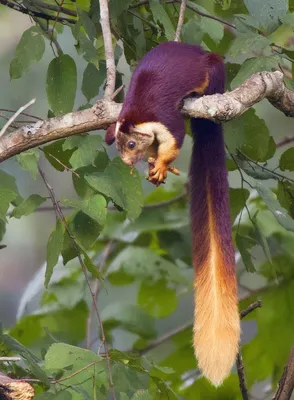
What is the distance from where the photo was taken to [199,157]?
156 cm

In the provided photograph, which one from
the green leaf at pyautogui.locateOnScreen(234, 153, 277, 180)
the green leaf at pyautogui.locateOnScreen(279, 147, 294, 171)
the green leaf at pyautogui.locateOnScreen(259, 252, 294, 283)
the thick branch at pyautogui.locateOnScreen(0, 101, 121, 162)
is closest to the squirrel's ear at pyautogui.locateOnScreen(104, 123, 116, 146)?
the thick branch at pyautogui.locateOnScreen(0, 101, 121, 162)

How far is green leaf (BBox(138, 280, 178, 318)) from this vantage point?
86.8 inches

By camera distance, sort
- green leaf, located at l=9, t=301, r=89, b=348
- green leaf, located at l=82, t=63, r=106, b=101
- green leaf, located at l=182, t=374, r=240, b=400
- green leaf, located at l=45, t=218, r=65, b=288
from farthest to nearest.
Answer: green leaf, located at l=9, t=301, r=89, b=348 → green leaf, located at l=182, t=374, r=240, b=400 → green leaf, located at l=82, t=63, r=106, b=101 → green leaf, located at l=45, t=218, r=65, b=288

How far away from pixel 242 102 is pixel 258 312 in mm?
926

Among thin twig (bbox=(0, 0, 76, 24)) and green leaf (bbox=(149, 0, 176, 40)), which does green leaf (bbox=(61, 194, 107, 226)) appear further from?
thin twig (bbox=(0, 0, 76, 24))

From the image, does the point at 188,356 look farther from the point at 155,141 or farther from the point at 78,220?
the point at 155,141

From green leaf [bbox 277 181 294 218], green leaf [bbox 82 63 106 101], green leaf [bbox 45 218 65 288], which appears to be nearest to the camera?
green leaf [bbox 45 218 65 288]

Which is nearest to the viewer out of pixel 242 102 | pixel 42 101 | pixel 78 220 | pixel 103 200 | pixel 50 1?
pixel 242 102

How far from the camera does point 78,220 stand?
1.52 m

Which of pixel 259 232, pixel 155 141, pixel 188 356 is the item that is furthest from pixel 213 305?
pixel 188 356

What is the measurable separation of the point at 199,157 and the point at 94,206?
0.27 metres

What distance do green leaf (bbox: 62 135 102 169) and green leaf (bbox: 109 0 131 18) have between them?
0.25m

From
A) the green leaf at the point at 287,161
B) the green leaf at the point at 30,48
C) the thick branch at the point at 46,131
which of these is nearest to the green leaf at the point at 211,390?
the green leaf at the point at 287,161

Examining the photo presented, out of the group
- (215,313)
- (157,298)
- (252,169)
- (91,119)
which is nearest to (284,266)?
(157,298)
